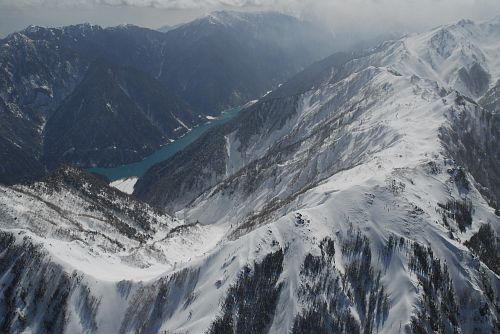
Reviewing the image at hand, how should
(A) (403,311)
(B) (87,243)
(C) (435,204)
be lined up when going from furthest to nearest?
1. (B) (87,243)
2. (C) (435,204)
3. (A) (403,311)

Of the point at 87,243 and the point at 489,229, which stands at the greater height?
the point at 87,243

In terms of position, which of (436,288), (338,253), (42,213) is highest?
(42,213)

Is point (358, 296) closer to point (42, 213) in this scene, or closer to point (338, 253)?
point (338, 253)

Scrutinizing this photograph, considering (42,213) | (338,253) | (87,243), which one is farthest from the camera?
(42,213)

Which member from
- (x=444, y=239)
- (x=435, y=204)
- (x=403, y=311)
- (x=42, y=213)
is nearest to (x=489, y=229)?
(x=435, y=204)

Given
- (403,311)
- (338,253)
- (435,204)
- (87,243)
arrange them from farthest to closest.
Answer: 1. (87,243)
2. (435,204)
3. (338,253)
4. (403,311)

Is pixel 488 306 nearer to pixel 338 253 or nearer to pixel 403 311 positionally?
pixel 403 311

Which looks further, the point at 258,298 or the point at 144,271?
the point at 144,271

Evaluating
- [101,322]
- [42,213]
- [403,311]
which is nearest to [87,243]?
[42,213]

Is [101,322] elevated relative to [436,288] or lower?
elevated
